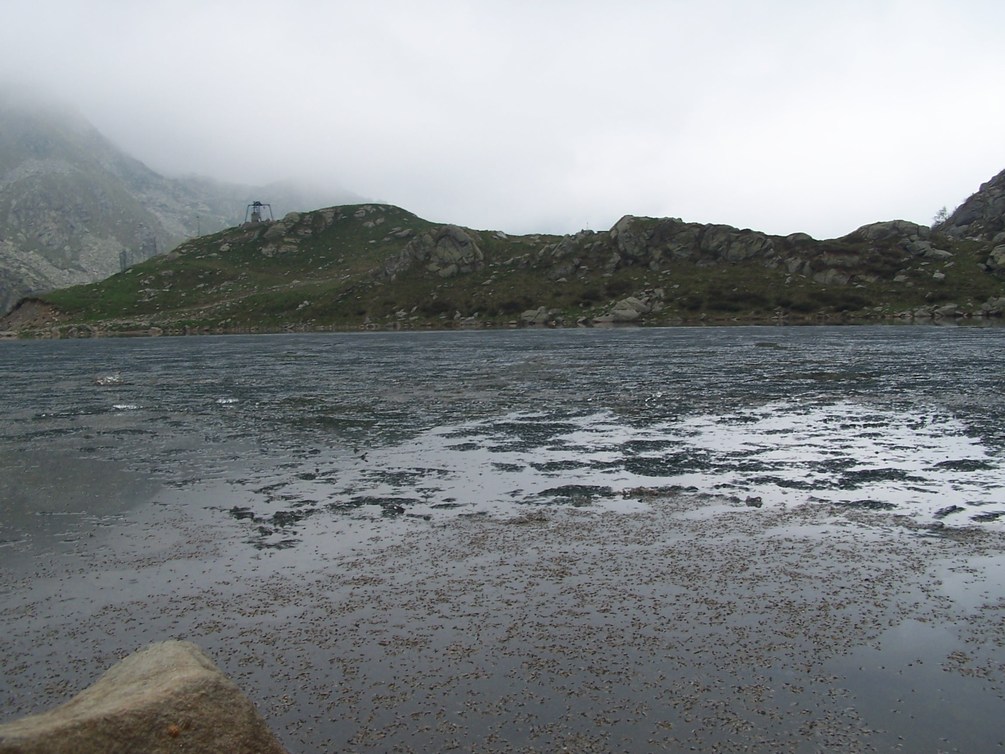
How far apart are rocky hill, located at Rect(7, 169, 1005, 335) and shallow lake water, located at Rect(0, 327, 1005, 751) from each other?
10169cm

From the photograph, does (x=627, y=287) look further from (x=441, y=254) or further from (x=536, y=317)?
(x=441, y=254)

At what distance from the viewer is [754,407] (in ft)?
112

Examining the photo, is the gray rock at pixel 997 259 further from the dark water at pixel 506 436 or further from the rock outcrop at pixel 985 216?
the dark water at pixel 506 436

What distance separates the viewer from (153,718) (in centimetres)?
709

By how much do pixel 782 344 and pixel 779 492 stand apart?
58.9 meters

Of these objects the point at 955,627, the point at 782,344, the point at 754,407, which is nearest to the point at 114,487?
the point at 955,627

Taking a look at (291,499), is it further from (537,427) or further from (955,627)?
(955,627)

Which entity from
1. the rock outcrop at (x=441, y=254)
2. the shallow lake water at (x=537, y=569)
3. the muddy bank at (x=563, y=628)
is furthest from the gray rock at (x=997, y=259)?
the muddy bank at (x=563, y=628)

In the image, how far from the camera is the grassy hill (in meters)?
126

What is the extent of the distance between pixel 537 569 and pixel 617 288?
140 metres

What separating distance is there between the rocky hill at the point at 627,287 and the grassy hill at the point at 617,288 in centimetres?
39

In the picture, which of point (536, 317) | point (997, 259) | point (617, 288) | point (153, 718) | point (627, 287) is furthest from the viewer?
point (617, 288)

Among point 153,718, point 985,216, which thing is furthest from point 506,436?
point 985,216

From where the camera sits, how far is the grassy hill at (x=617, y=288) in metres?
126
